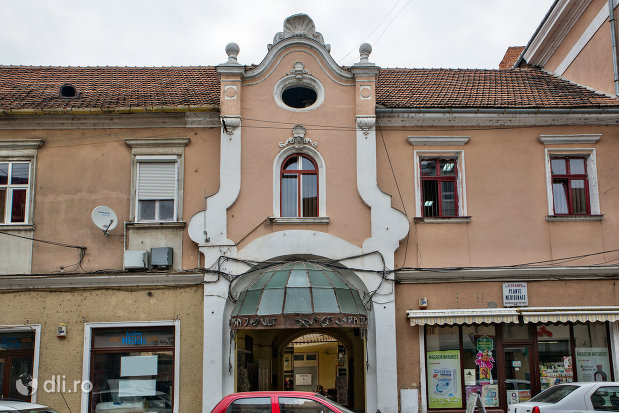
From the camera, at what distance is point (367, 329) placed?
16.6 metres

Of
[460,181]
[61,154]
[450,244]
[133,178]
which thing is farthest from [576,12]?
[61,154]

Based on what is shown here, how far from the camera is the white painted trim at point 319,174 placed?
17.1 m

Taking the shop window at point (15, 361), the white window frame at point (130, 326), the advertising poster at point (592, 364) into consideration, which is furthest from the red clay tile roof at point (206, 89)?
the advertising poster at point (592, 364)

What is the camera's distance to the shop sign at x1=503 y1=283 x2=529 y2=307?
16.7 meters

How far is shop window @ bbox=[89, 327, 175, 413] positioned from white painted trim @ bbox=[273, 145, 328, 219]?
13.3 ft

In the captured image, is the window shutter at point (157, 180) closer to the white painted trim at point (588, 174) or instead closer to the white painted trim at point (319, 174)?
the white painted trim at point (319, 174)

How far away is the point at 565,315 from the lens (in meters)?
16.2

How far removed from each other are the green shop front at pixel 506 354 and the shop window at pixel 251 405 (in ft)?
17.8

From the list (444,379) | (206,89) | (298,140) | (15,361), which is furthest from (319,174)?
(15,361)

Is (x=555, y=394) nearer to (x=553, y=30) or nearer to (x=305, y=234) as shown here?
(x=305, y=234)

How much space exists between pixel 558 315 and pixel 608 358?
191 cm

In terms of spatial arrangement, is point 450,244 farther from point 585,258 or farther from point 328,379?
point 328,379

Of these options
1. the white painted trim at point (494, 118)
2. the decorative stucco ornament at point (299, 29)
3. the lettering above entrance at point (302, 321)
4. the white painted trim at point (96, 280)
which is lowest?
the lettering above entrance at point (302, 321)

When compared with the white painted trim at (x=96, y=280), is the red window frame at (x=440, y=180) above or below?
above
